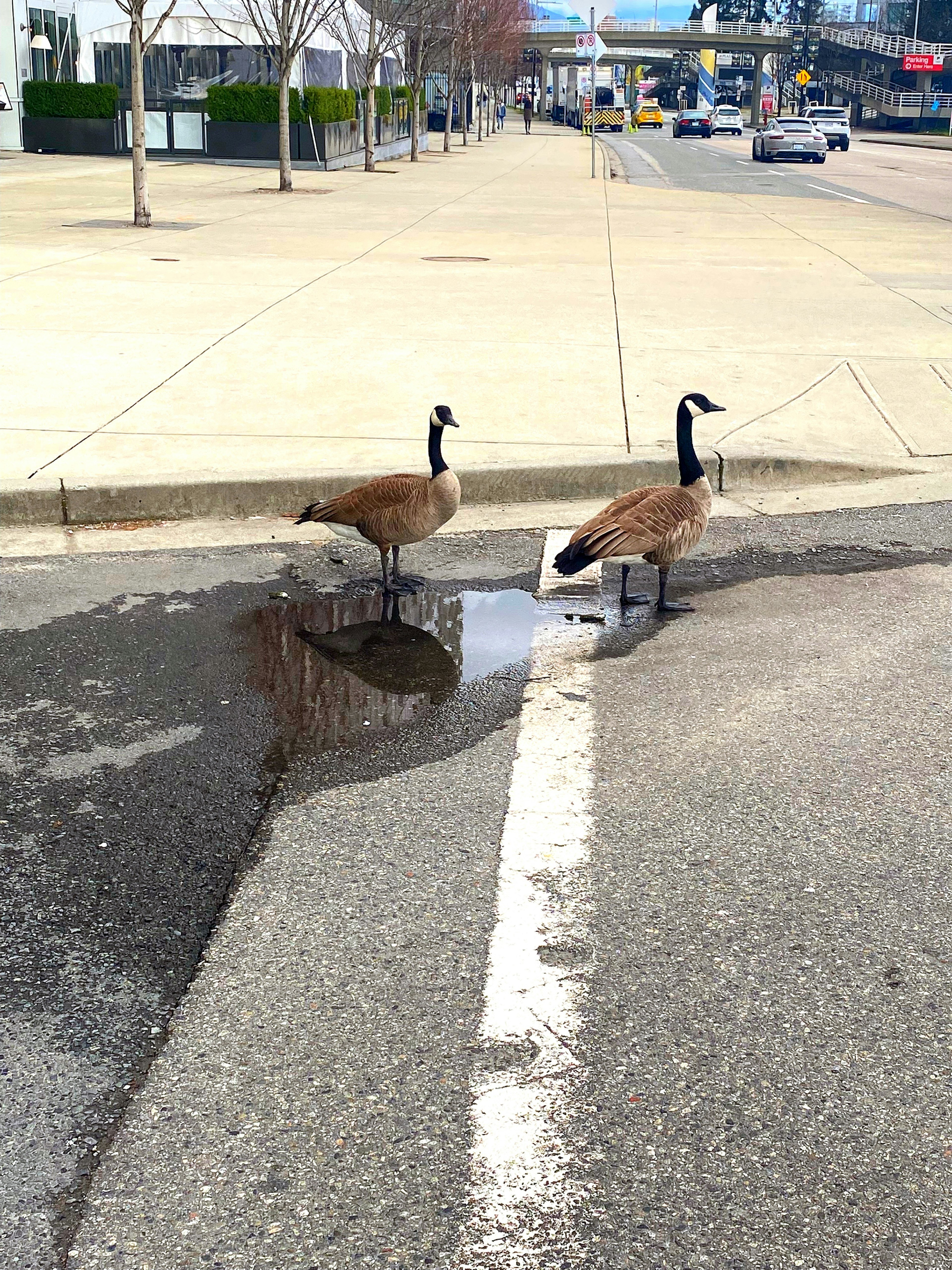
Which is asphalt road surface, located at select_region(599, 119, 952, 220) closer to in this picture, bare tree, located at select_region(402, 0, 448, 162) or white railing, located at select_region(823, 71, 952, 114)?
bare tree, located at select_region(402, 0, 448, 162)

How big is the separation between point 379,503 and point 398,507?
0.29ft

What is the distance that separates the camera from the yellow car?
112188 millimetres

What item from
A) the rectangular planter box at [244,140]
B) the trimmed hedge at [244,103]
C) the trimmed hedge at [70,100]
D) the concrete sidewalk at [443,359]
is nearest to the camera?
the concrete sidewalk at [443,359]

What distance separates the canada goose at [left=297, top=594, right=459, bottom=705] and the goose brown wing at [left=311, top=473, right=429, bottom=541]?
15.4 inches

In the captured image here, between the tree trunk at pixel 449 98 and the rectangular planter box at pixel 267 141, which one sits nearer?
the rectangular planter box at pixel 267 141

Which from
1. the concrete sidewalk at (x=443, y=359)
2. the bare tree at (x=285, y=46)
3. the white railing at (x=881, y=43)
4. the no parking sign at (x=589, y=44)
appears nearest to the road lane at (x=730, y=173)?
the no parking sign at (x=589, y=44)

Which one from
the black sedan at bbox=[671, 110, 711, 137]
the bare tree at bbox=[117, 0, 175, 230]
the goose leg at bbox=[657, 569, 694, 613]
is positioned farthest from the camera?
the black sedan at bbox=[671, 110, 711, 137]

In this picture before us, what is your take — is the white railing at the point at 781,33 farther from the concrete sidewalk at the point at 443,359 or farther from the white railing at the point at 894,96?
the concrete sidewalk at the point at 443,359

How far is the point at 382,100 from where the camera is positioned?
47.9 metres

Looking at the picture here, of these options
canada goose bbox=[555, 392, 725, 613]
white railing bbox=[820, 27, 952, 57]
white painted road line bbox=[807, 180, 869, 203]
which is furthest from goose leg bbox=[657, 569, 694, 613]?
white railing bbox=[820, 27, 952, 57]

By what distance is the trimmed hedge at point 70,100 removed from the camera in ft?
130

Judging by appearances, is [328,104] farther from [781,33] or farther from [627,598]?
[781,33]

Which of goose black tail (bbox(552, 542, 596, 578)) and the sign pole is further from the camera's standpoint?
the sign pole

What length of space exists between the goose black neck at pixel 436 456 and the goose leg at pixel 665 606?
1.06m
